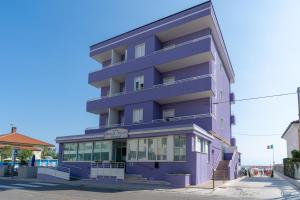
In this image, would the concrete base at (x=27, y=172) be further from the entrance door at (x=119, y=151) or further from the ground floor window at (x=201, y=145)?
the ground floor window at (x=201, y=145)

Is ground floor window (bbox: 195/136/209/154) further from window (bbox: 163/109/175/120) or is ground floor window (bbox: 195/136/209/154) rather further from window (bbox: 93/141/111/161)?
window (bbox: 93/141/111/161)

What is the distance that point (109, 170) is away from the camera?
82.6ft

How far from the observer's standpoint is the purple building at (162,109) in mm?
23484

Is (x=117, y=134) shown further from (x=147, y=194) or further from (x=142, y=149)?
(x=147, y=194)

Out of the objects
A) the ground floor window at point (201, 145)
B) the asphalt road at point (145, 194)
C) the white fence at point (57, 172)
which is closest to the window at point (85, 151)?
the white fence at point (57, 172)

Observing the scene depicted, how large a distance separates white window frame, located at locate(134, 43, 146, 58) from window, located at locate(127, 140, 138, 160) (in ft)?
35.6

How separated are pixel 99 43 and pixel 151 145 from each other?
17651 millimetres

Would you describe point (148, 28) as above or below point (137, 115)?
above

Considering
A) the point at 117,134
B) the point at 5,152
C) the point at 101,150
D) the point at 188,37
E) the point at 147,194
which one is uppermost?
the point at 188,37

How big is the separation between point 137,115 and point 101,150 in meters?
5.30

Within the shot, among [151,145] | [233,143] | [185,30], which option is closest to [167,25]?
[185,30]

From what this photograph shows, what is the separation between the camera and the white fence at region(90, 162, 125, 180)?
24.4 m

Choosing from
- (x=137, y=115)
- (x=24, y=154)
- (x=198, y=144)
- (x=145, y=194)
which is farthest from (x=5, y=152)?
(x=145, y=194)

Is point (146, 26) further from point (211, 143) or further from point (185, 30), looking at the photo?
point (211, 143)
